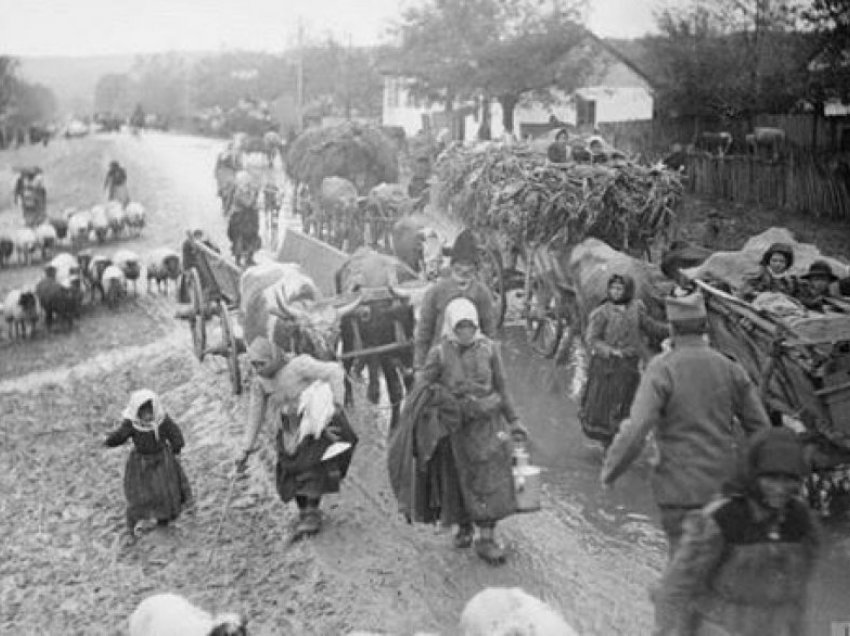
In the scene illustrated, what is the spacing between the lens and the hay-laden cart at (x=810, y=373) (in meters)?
7.03

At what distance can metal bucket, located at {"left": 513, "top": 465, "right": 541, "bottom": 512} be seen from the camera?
709 centimetres

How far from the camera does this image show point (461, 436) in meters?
7.07

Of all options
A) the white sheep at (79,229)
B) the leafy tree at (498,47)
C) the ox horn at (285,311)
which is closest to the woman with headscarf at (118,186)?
the white sheep at (79,229)

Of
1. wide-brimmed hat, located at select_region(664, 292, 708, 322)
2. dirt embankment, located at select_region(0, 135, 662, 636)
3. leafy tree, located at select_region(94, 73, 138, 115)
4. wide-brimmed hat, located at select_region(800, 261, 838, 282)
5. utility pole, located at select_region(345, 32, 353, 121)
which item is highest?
leafy tree, located at select_region(94, 73, 138, 115)

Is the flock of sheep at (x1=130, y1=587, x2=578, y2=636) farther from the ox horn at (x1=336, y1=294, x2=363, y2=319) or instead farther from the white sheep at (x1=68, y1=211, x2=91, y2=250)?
the white sheep at (x1=68, y1=211, x2=91, y2=250)

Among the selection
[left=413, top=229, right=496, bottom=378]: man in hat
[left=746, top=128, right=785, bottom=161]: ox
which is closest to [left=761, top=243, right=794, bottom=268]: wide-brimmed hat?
[left=413, top=229, right=496, bottom=378]: man in hat

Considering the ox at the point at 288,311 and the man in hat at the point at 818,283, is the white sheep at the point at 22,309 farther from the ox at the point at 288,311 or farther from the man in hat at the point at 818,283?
the man in hat at the point at 818,283

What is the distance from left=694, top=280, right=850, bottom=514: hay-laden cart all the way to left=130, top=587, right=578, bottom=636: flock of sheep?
107 inches

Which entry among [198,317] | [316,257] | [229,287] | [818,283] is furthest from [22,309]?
[818,283]

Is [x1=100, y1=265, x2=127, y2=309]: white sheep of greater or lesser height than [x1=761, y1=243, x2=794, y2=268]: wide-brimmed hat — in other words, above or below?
below

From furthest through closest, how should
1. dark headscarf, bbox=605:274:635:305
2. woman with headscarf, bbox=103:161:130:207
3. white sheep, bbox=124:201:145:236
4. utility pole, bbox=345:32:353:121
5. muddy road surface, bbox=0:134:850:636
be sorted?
utility pole, bbox=345:32:353:121 < woman with headscarf, bbox=103:161:130:207 < white sheep, bbox=124:201:145:236 < dark headscarf, bbox=605:274:635:305 < muddy road surface, bbox=0:134:850:636

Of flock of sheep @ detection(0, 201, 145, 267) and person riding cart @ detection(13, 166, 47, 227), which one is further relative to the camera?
person riding cart @ detection(13, 166, 47, 227)

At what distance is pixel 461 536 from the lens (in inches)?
298

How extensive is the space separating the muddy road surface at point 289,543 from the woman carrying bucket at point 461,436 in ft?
1.52
